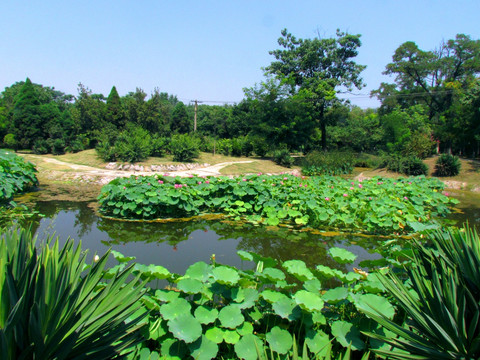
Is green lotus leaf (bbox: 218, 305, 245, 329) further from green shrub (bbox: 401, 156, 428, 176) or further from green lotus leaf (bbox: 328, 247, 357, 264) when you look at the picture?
green shrub (bbox: 401, 156, 428, 176)

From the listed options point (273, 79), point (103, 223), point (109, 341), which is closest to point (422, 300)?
point (109, 341)

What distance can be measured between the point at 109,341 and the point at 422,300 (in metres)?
1.75

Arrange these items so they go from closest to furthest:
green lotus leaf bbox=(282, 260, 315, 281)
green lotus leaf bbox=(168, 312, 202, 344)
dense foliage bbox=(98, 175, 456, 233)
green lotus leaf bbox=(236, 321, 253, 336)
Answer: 1. green lotus leaf bbox=(168, 312, 202, 344)
2. green lotus leaf bbox=(236, 321, 253, 336)
3. green lotus leaf bbox=(282, 260, 315, 281)
4. dense foliage bbox=(98, 175, 456, 233)

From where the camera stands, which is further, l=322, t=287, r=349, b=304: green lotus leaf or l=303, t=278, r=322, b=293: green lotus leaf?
l=303, t=278, r=322, b=293: green lotus leaf

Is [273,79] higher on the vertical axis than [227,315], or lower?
higher

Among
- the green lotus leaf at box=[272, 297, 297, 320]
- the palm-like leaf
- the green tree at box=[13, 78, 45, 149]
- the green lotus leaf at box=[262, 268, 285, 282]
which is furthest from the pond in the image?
the green tree at box=[13, 78, 45, 149]

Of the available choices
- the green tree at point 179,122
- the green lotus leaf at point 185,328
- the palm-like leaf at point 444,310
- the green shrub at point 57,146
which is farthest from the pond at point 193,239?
the green tree at point 179,122

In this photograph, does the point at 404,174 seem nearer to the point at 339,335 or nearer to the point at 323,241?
the point at 323,241

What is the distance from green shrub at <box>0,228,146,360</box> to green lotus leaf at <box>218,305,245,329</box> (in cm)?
56

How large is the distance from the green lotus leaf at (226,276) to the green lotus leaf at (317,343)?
608 mm

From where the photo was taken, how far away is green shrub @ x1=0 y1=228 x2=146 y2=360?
4.56ft

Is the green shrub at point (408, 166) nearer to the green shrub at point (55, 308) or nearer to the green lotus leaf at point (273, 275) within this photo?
the green lotus leaf at point (273, 275)

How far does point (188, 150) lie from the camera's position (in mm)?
17812

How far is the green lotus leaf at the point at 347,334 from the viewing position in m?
2.02
